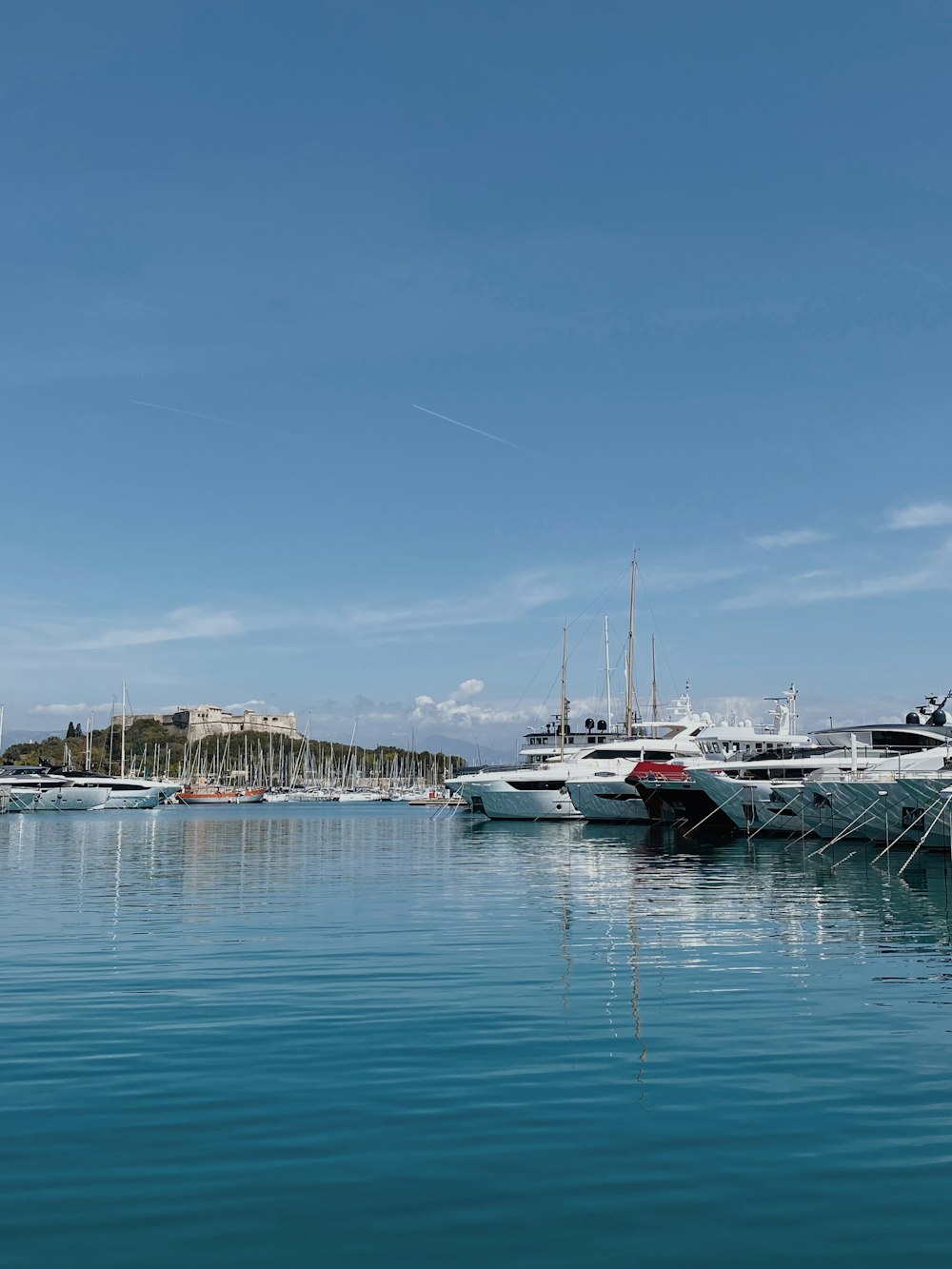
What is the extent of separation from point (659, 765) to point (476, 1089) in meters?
69.8

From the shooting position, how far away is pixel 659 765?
8162 cm

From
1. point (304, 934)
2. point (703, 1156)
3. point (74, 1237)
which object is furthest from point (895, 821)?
point (74, 1237)

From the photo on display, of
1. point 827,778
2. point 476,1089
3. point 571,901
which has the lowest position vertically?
point 571,901

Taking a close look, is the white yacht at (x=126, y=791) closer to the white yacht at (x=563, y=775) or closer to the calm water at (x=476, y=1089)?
the white yacht at (x=563, y=775)

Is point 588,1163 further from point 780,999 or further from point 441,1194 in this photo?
point 780,999

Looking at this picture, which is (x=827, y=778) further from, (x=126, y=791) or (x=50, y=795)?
(x=126, y=791)

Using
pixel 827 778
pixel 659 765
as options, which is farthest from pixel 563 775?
pixel 827 778

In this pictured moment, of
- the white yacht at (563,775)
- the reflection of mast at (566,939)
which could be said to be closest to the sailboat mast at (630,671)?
the white yacht at (563,775)

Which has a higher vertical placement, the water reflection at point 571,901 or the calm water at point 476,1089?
the calm water at point 476,1089

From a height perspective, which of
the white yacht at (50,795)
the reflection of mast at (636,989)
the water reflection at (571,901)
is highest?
the reflection of mast at (636,989)

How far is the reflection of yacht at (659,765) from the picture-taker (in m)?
83.8

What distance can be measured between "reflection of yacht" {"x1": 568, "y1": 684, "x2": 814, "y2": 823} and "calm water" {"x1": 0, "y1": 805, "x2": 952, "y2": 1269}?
2117 inches

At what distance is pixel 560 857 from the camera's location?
53062 mm

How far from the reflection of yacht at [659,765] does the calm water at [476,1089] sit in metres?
53.8
